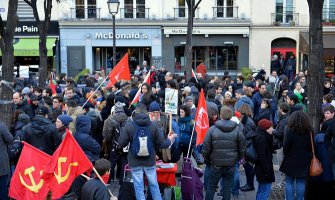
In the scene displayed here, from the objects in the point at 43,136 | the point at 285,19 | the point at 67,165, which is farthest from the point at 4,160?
the point at 285,19

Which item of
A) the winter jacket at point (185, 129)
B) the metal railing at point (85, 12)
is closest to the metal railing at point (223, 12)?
the metal railing at point (85, 12)

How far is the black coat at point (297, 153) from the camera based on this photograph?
845 centimetres

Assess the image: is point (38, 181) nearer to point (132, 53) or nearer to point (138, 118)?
point (138, 118)

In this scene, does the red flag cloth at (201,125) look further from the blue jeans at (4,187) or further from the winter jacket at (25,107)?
the winter jacket at (25,107)

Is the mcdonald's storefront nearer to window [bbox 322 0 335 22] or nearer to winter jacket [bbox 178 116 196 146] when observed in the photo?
window [bbox 322 0 335 22]

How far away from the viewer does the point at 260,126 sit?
886 cm

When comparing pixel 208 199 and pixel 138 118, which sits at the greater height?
pixel 138 118

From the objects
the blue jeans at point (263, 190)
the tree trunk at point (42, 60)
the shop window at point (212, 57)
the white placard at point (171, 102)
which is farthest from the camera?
the shop window at point (212, 57)

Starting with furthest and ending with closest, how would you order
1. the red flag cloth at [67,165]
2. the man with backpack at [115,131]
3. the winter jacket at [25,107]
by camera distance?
1. the winter jacket at [25,107]
2. the man with backpack at [115,131]
3. the red flag cloth at [67,165]

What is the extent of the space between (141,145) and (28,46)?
26.7 meters

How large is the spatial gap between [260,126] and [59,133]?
327 cm

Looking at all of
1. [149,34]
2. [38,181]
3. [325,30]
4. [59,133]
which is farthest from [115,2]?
[325,30]

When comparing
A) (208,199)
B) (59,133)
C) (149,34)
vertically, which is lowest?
(208,199)

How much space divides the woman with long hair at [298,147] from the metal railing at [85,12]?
26.9 metres
